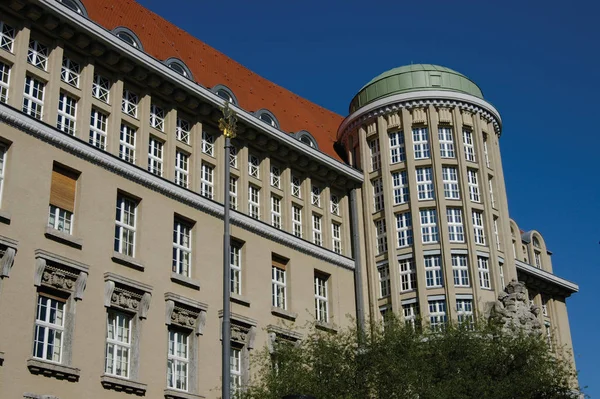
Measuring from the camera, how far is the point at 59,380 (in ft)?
88.8

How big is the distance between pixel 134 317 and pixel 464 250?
17065mm

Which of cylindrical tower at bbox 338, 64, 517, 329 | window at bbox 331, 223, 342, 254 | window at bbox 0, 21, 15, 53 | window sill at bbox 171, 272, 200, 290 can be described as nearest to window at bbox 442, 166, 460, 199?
cylindrical tower at bbox 338, 64, 517, 329

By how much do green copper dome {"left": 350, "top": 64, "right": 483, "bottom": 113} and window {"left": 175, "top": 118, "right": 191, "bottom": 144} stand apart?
1193 cm

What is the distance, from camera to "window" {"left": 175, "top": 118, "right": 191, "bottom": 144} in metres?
35.8

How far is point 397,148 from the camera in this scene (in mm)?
43812

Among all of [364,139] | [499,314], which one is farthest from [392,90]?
[499,314]

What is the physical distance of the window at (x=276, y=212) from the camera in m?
38.8

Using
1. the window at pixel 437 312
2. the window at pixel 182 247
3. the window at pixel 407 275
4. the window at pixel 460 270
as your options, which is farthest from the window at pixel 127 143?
the window at pixel 460 270

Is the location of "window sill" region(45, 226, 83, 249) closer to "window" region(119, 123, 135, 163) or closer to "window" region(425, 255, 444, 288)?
"window" region(119, 123, 135, 163)

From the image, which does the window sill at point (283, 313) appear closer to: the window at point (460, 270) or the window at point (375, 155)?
the window at point (460, 270)

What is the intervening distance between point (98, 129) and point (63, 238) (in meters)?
5.16

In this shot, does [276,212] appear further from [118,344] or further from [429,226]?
[118,344]

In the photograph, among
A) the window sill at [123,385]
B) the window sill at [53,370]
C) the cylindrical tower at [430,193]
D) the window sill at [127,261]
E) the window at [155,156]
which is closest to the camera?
the window sill at [53,370]

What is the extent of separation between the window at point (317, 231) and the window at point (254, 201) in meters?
3.68
